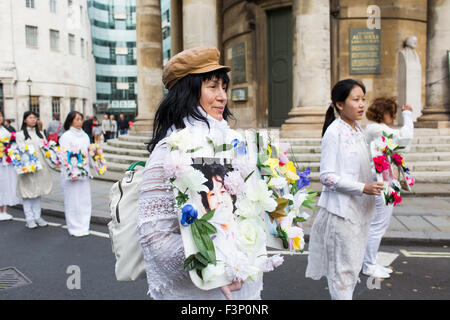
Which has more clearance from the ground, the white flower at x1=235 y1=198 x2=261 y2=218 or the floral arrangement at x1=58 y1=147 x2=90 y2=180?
the white flower at x1=235 y1=198 x2=261 y2=218

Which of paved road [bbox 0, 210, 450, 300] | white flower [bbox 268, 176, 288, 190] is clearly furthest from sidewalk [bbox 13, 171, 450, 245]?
white flower [bbox 268, 176, 288, 190]

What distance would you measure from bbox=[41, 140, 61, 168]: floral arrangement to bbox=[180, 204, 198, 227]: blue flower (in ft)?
19.8

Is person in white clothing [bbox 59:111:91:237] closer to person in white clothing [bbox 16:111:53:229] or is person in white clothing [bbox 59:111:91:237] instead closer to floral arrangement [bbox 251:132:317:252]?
person in white clothing [bbox 16:111:53:229]

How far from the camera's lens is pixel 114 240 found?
189cm

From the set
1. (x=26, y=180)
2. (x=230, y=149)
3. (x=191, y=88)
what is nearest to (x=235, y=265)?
(x=230, y=149)

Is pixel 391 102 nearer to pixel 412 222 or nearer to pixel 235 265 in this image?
pixel 412 222

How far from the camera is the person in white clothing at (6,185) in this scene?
8102 mm

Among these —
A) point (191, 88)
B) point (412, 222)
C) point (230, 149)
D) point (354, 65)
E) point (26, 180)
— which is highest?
point (354, 65)

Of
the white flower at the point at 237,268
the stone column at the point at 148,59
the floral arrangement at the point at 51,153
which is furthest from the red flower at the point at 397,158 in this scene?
the stone column at the point at 148,59

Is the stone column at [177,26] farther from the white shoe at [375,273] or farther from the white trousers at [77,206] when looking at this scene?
the white shoe at [375,273]

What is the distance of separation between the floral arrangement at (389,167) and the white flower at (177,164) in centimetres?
221

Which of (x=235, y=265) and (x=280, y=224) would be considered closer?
(x=235, y=265)

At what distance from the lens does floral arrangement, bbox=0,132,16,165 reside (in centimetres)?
774
